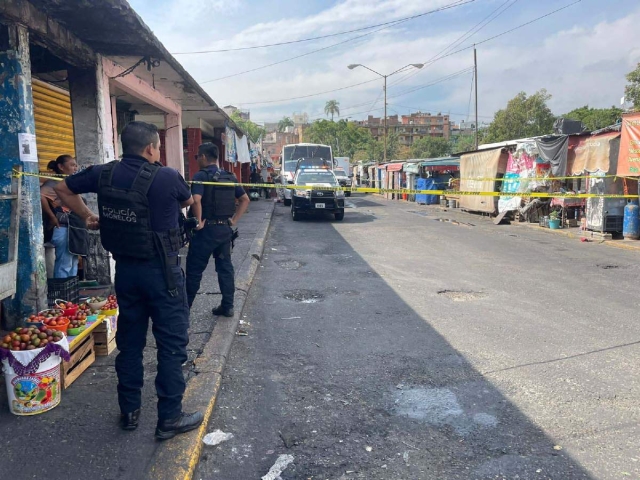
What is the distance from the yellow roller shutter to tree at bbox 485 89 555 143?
122ft

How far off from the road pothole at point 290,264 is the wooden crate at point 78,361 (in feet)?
16.7

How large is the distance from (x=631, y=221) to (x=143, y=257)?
41.0 feet

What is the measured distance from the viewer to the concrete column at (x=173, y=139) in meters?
12.2

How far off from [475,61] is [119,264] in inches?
1244

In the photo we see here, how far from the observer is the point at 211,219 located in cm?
539

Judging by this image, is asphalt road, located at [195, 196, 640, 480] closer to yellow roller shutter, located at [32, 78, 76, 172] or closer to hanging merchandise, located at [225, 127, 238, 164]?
yellow roller shutter, located at [32, 78, 76, 172]

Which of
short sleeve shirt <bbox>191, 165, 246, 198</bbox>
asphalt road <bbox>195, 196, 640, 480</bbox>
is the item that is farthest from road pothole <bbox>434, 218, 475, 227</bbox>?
short sleeve shirt <bbox>191, 165, 246, 198</bbox>

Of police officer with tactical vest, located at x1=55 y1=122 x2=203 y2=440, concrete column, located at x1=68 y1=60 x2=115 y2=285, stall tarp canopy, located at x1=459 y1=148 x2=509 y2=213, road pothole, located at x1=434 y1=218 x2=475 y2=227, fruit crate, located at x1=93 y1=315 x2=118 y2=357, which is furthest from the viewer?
stall tarp canopy, located at x1=459 y1=148 x2=509 y2=213

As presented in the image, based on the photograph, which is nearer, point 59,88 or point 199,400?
point 199,400

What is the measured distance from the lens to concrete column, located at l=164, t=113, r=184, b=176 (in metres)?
12.2

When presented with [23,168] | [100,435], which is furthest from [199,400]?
[23,168]

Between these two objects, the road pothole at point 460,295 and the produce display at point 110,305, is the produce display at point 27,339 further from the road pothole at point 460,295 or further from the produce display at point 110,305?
the road pothole at point 460,295

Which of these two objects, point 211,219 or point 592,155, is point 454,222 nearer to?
point 592,155

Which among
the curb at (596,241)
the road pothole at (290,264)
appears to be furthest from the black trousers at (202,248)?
the curb at (596,241)
